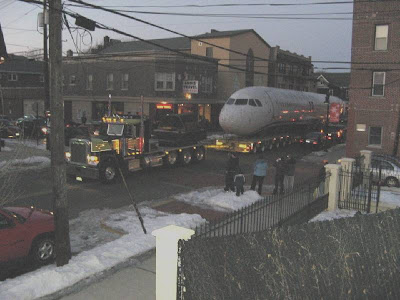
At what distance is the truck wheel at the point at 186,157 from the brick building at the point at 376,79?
36.8 ft

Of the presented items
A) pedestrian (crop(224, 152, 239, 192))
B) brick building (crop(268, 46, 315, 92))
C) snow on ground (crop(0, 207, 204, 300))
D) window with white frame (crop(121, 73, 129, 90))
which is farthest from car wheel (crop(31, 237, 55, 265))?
brick building (crop(268, 46, 315, 92))

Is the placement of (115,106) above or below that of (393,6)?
below

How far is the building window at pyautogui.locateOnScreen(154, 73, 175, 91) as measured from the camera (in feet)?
134

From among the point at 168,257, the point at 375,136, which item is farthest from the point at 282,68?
the point at 168,257

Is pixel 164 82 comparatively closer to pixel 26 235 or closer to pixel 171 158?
pixel 171 158

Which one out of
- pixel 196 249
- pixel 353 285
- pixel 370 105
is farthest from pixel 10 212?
pixel 370 105

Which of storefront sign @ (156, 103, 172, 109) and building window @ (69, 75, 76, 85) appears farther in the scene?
building window @ (69, 75, 76, 85)

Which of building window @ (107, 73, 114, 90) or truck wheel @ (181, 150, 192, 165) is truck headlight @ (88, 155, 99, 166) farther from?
building window @ (107, 73, 114, 90)

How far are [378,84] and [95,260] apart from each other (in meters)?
22.8

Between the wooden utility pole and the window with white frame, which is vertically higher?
the window with white frame

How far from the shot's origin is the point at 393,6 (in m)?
24.2

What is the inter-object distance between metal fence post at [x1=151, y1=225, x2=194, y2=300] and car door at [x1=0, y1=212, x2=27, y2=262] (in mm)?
4018

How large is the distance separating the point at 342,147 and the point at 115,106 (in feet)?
79.2

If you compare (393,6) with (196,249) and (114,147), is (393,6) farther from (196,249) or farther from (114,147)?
(196,249)
